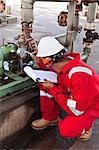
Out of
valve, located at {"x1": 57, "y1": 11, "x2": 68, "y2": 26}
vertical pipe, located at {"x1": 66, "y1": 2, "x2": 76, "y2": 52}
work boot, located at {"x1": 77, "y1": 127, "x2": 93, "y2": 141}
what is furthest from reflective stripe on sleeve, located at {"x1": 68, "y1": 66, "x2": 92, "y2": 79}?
valve, located at {"x1": 57, "y1": 11, "x2": 68, "y2": 26}

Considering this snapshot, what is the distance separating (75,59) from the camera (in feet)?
6.34

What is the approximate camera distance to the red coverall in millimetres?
1794

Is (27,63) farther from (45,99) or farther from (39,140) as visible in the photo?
(39,140)

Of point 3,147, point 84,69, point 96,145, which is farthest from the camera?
point 96,145

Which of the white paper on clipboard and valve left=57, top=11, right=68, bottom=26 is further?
valve left=57, top=11, right=68, bottom=26

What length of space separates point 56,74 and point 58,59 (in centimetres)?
20

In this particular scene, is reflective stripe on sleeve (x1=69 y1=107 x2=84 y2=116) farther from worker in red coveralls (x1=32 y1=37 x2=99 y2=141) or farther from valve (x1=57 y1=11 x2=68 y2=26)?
valve (x1=57 y1=11 x2=68 y2=26)

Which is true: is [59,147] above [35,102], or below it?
below

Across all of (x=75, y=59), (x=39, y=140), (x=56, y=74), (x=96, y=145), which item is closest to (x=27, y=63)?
(x=56, y=74)

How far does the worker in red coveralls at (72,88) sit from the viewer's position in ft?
5.91

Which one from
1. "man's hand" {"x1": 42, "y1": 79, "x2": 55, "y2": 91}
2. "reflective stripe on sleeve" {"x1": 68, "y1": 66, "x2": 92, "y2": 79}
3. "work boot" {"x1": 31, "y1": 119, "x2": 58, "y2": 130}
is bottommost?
"work boot" {"x1": 31, "y1": 119, "x2": 58, "y2": 130}

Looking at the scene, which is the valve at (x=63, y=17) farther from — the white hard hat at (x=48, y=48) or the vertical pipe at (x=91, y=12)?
the white hard hat at (x=48, y=48)

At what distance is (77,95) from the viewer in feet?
5.89

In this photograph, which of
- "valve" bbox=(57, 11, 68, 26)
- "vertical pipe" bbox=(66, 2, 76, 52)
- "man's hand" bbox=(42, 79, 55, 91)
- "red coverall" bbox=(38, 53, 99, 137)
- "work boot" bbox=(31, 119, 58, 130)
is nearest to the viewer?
"red coverall" bbox=(38, 53, 99, 137)
